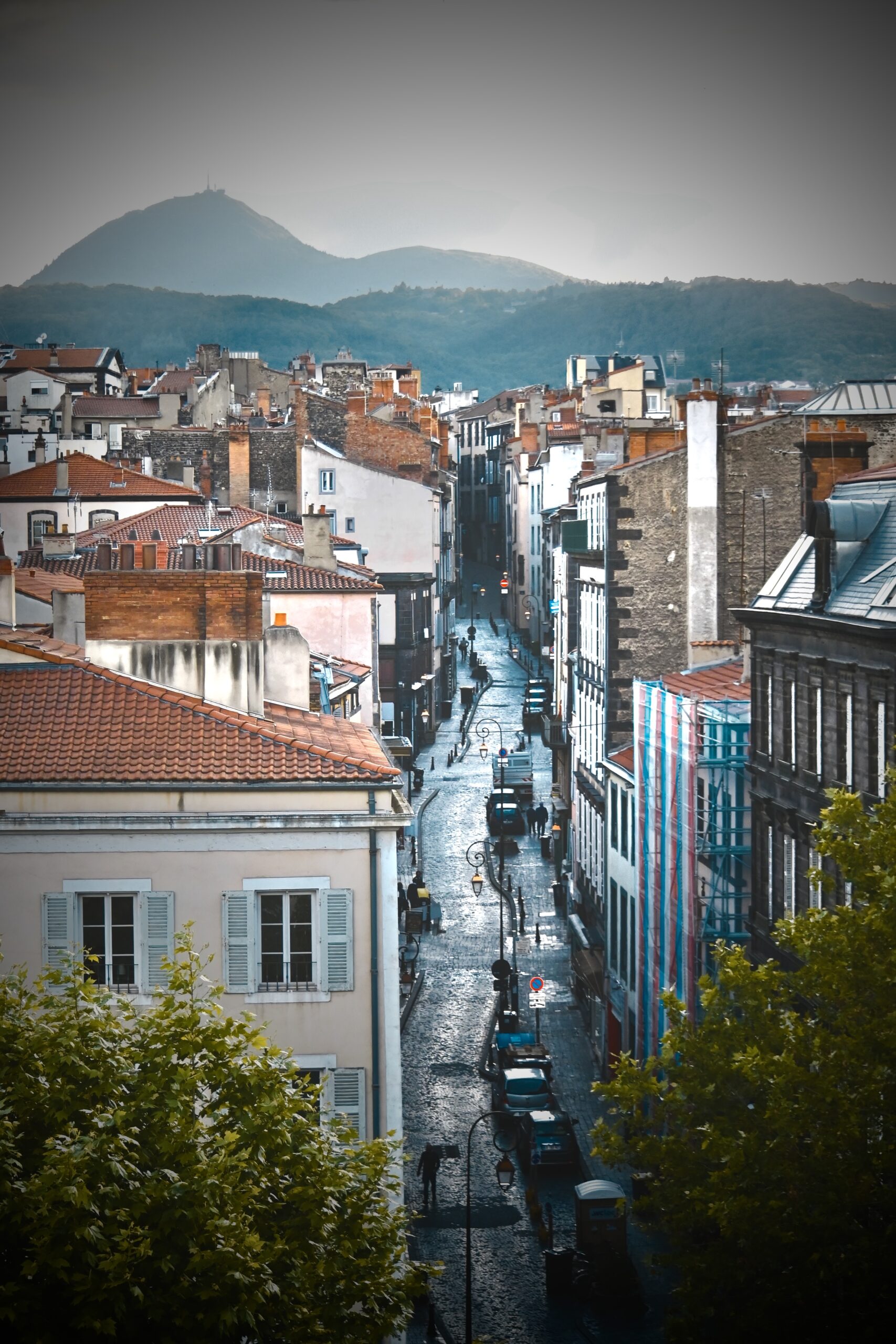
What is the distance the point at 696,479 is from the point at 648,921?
12.5 m

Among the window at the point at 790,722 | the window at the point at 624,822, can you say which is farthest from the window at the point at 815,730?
the window at the point at 624,822

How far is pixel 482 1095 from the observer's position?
1642 inches

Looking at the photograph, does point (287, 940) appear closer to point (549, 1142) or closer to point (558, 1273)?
point (558, 1273)

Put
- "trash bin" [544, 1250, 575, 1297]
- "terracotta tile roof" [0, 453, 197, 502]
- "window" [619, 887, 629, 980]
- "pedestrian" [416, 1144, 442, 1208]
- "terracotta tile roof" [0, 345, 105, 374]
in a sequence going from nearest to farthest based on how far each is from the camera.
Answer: "trash bin" [544, 1250, 575, 1297], "pedestrian" [416, 1144, 442, 1208], "window" [619, 887, 629, 980], "terracotta tile roof" [0, 453, 197, 502], "terracotta tile roof" [0, 345, 105, 374]

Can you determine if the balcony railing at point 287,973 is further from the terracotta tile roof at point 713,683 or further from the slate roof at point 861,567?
the terracotta tile roof at point 713,683

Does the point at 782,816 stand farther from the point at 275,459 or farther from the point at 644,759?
the point at 275,459

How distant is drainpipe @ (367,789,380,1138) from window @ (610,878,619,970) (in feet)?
69.6

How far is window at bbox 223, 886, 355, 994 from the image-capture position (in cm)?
2448

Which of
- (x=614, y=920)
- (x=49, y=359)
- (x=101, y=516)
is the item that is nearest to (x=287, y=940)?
(x=614, y=920)

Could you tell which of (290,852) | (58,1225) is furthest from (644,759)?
(58,1225)

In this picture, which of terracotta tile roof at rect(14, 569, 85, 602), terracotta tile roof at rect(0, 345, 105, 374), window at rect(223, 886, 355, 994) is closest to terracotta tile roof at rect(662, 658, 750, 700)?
window at rect(223, 886, 355, 994)

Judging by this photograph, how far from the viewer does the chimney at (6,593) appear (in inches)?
1294

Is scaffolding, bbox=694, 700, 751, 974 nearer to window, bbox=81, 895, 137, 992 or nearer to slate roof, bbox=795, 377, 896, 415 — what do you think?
slate roof, bbox=795, 377, 896, 415

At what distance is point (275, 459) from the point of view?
302 ft
